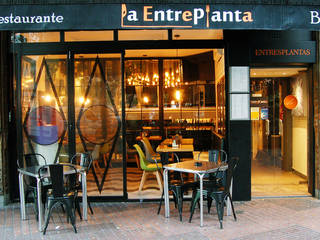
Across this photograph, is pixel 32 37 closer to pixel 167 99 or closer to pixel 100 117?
pixel 100 117

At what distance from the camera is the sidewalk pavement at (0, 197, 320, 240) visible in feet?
16.6

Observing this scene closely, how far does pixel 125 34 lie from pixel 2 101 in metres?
2.88

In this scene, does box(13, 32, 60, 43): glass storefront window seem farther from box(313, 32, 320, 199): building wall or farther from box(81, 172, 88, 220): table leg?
box(313, 32, 320, 199): building wall

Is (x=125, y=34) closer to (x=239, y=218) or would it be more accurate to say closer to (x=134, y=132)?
(x=239, y=218)

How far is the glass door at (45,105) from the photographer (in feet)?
23.3

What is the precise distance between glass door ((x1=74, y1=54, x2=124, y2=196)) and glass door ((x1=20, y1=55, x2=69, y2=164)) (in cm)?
32

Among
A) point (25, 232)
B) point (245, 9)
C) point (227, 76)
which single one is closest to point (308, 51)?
point (227, 76)

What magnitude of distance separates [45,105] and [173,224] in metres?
3.71

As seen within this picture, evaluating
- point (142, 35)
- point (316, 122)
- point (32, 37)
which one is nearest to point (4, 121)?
point (32, 37)

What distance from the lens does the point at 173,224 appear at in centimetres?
554

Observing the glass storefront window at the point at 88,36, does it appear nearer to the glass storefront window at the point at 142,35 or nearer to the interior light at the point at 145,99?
the glass storefront window at the point at 142,35

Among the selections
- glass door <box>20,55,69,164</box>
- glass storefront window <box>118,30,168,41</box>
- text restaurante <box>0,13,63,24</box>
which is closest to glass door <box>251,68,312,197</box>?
glass storefront window <box>118,30,168,41</box>

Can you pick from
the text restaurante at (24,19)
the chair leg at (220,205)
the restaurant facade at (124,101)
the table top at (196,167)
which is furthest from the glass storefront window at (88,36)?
the chair leg at (220,205)

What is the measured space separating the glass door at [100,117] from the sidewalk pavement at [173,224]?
64cm
